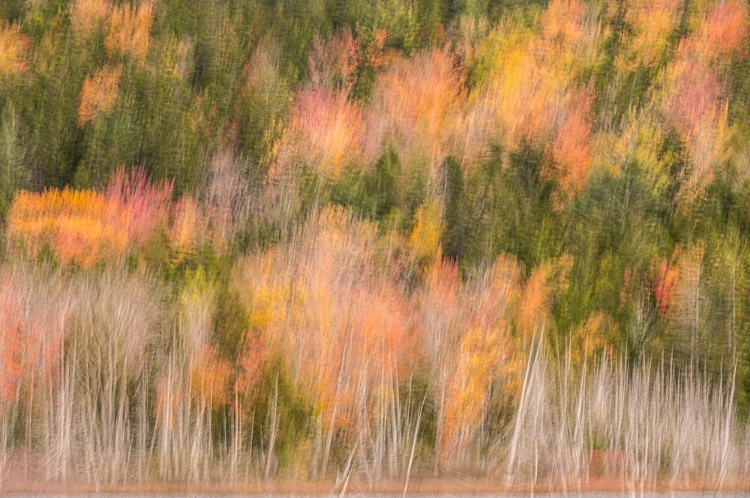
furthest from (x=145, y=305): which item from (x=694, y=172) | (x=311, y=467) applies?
(x=694, y=172)

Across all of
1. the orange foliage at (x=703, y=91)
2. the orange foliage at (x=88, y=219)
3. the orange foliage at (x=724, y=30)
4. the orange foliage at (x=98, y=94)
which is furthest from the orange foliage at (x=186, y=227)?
the orange foliage at (x=724, y=30)

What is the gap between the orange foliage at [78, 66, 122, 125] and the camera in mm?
10883

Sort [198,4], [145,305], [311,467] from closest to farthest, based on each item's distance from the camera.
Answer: [311,467] → [145,305] → [198,4]

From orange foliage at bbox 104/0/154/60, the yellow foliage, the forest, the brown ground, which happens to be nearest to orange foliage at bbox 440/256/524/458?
the forest

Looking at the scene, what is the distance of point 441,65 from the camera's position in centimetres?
1200

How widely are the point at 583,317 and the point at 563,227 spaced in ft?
4.97

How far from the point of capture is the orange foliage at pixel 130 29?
1179 centimetres

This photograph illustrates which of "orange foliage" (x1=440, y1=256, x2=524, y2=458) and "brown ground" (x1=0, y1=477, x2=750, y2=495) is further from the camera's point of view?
"orange foliage" (x1=440, y1=256, x2=524, y2=458)

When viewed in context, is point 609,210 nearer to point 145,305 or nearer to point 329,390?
point 329,390

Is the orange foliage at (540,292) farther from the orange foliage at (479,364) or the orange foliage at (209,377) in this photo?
the orange foliage at (209,377)

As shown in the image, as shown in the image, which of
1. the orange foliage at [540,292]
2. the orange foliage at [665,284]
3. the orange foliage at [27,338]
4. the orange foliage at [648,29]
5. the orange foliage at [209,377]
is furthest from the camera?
the orange foliage at [648,29]

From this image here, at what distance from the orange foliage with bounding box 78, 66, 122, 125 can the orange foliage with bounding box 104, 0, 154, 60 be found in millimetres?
509

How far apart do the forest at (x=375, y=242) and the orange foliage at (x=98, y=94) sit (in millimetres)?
31

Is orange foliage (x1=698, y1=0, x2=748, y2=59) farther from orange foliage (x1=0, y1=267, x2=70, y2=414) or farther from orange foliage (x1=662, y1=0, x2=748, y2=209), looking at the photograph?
orange foliage (x1=0, y1=267, x2=70, y2=414)
